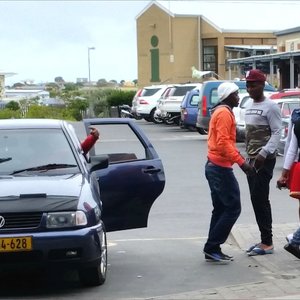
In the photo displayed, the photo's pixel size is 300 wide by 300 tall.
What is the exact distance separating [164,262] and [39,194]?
2.31m

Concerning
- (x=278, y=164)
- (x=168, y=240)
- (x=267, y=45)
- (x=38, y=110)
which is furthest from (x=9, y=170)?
(x=267, y=45)

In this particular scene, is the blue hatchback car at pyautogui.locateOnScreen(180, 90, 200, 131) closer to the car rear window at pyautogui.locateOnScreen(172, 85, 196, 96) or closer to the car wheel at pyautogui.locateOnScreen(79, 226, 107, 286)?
the car rear window at pyautogui.locateOnScreen(172, 85, 196, 96)

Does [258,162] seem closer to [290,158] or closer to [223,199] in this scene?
[290,158]

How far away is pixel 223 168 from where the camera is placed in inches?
355

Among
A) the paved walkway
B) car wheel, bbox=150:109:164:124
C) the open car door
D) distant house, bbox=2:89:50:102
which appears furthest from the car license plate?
distant house, bbox=2:89:50:102

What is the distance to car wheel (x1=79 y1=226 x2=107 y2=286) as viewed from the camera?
795 cm

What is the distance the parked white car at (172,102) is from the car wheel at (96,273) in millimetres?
30408

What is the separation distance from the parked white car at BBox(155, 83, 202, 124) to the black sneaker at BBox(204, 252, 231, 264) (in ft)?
96.0

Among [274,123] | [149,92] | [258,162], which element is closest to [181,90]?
[149,92]

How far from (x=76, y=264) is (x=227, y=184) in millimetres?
2108

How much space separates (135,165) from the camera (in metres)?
9.48

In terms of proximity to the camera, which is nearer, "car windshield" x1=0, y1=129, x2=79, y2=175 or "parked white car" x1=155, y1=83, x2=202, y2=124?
"car windshield" x1=0, y1=129, x2=79, y2=175

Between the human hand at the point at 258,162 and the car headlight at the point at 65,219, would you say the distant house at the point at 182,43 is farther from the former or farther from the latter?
the car headlight at the point at 65,219

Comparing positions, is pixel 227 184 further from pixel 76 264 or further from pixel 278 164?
pixel 278 164
